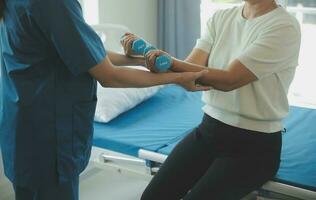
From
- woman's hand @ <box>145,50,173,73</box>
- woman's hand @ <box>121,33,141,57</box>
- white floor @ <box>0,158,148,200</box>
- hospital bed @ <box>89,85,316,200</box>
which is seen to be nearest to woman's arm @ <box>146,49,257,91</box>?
woman's hand @ <box>145,50,173,73</box>

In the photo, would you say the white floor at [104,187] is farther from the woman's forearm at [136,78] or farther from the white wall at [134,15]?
the woman's forearm at [136,78]

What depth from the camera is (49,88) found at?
1.35 m

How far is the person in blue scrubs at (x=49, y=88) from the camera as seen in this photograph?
4.17ft

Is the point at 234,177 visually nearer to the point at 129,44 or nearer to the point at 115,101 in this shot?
the point at 129,44

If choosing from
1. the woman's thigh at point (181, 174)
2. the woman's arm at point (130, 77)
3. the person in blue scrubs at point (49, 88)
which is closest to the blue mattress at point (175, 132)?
the woman's thigh at point (181, 174)

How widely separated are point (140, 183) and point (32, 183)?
1569 millimetres

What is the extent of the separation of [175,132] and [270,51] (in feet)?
2.58

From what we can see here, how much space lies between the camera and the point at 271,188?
176 centimetres

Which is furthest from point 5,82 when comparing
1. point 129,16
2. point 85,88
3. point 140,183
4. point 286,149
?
point 129,16

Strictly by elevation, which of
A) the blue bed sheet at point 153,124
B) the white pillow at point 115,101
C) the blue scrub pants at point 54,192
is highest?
the blue scrub pants at point 54,192

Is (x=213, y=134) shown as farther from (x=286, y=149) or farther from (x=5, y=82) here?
(x=5, y=82)

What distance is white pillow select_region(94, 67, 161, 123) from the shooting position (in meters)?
2.40

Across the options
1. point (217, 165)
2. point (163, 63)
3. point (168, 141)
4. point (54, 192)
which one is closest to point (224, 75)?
point (163, 63)

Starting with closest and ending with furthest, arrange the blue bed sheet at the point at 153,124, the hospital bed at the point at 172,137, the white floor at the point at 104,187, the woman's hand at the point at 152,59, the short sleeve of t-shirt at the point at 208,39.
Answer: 1. the woman's hand at the point at 152,59
2. the hospital bed at the point at 172,137
3. the short sleeve of t-shirt at the point at 208,39
4. the blue bed sheet at the point at 153,124
5. the white floor at the point at 104,187
